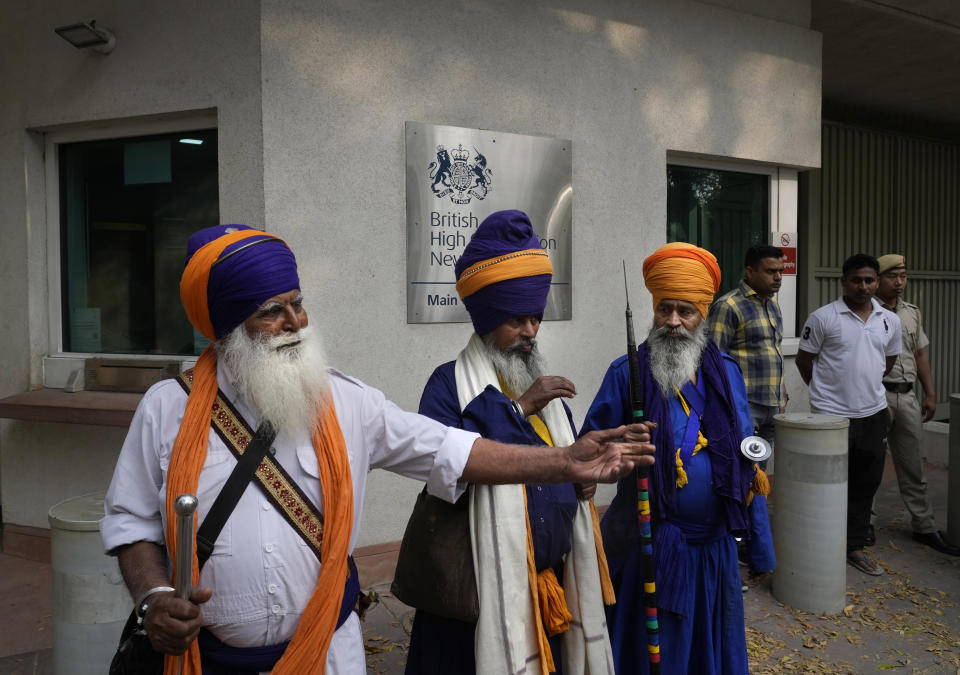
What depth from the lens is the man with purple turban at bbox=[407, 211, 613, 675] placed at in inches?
86.0

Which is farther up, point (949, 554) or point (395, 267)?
point (395, 267)

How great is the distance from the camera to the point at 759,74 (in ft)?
20.6

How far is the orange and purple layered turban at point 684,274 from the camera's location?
3.10 meters

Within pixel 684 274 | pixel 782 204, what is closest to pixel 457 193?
pixel 684 274

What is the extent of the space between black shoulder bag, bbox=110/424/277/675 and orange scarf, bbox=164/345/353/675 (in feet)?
0.09

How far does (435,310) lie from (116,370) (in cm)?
218

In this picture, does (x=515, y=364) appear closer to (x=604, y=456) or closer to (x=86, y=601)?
(x=604, y=456)

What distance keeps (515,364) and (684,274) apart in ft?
3.26

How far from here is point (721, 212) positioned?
6.56m

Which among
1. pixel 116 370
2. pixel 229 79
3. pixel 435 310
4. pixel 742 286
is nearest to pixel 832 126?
pixel 742 286

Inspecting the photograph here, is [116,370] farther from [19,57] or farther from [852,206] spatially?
[852,206]

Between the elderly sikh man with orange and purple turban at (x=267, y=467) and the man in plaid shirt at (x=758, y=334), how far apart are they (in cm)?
352

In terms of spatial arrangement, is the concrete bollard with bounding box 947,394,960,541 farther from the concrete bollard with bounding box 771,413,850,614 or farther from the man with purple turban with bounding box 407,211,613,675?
the man with purple turban with bounding box 407,211,613,675

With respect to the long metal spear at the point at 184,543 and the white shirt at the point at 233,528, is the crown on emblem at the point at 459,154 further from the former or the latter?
the long metal spear at the point at 184,543
